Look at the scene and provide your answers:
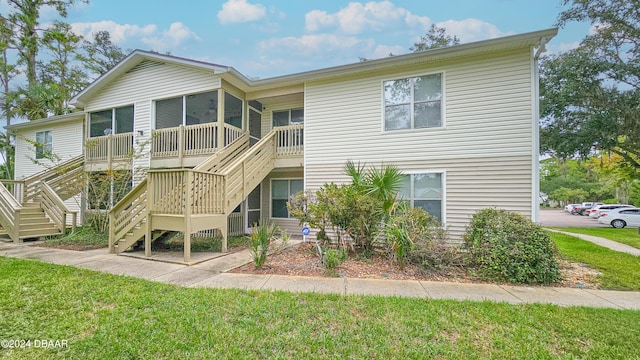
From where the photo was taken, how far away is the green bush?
494 centimetres

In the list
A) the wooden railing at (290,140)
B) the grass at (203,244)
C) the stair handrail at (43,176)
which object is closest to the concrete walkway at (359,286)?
the grass at (203,244)

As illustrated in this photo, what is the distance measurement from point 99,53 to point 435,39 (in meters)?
27.2

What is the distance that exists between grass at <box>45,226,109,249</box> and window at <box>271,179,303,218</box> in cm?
555

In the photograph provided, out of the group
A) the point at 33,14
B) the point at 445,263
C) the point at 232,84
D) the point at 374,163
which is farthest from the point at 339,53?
the point at 33,14

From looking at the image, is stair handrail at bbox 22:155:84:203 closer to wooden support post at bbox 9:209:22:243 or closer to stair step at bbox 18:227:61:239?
wooden support post at bbox 9:209:22:243

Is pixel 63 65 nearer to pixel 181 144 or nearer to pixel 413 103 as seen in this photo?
pixel 181 144

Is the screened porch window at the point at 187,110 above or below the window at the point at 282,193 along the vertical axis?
above

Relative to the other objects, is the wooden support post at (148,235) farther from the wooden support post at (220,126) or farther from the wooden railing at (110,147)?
the wooden railing at (110,147)

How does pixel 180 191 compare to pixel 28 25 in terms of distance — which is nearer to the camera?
pixel 180 191

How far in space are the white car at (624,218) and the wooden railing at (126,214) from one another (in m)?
26.7

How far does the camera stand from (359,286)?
462 cm

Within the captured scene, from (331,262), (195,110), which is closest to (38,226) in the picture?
(195,110)

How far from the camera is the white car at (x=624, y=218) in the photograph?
57.2ft

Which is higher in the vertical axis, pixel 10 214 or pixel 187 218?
pixel 187 218
